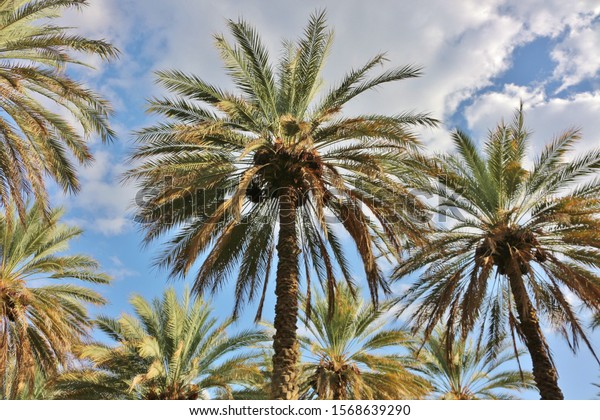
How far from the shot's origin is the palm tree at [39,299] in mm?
15414

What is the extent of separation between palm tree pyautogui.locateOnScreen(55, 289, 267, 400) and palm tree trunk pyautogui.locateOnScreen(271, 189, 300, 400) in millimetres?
5825

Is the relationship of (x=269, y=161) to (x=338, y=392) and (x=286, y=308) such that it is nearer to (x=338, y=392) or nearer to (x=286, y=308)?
(x=286, y=308)

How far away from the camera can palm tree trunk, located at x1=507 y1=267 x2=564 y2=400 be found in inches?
510

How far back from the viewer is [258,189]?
1291cm

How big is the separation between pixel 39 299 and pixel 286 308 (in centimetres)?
933

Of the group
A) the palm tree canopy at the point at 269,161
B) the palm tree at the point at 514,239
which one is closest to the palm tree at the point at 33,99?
the palm tree canopy at the point at 269,161

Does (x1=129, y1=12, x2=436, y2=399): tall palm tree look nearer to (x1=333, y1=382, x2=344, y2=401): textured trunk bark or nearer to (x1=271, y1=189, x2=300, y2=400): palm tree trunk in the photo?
(x1=271, y1=189, x2=300, y2=400): palm tree trunk

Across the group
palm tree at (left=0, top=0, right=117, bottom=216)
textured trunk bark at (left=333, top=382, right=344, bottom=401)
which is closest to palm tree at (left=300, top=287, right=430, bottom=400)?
textured trunk bark at (left=333, top=382, right=344, bottom=401)

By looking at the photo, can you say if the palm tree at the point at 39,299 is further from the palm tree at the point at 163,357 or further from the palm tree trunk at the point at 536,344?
the palm tree trunk at the point at 536,344

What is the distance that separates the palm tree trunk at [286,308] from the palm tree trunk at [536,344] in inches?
215

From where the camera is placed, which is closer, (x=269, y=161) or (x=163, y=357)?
(x=269, y=161)

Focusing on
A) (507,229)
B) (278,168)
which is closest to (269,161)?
(278,168)

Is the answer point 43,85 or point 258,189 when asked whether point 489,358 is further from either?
point 43,85

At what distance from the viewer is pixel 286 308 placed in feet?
38.1
